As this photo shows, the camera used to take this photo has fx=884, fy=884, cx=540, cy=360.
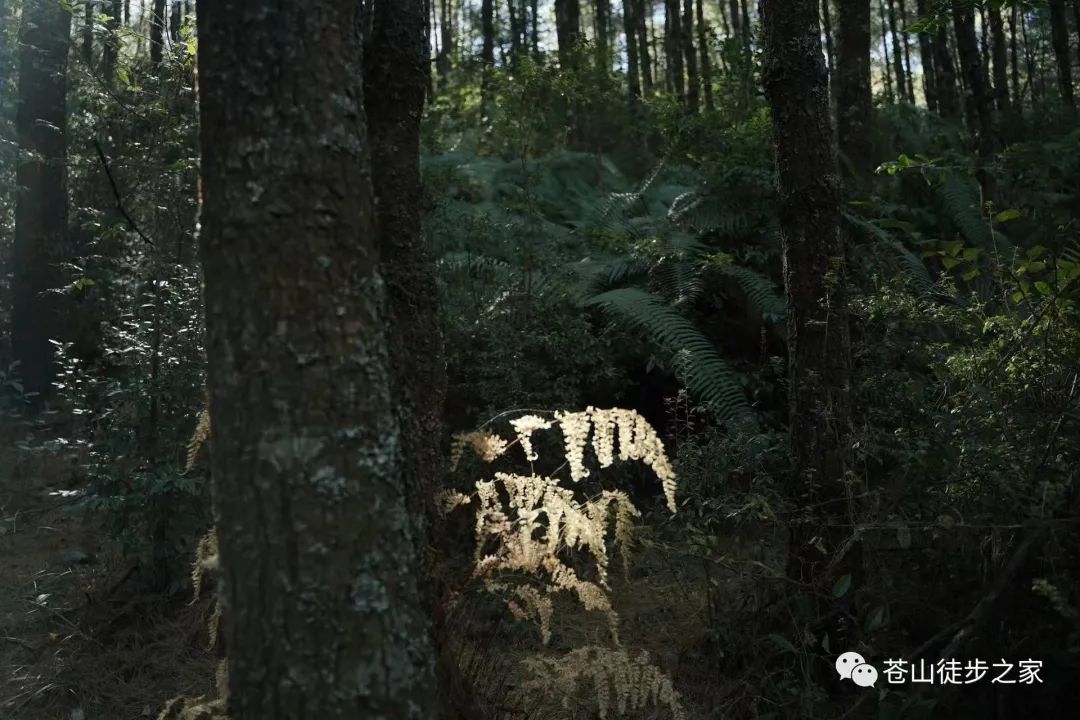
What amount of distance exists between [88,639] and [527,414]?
8.15 feet

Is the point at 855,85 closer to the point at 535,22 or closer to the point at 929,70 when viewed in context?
the point at 535,22

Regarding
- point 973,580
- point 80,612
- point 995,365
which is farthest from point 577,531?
point 80,612

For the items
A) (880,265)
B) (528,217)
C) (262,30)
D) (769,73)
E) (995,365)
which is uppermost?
(528,217)

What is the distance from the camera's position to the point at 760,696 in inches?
125

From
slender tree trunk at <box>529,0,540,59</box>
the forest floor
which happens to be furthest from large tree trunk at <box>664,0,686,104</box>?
the forest floor

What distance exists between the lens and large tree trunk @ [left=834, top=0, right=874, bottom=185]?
24.8 ft

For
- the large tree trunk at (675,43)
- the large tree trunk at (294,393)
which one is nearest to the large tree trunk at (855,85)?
the large tree trunk at (294,393)

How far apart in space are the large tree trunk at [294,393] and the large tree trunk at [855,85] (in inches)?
261

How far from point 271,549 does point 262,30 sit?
37.1 inches

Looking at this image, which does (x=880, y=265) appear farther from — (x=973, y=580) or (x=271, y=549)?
(x=271, y=549)

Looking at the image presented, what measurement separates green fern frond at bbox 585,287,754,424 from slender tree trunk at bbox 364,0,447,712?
2.76 m

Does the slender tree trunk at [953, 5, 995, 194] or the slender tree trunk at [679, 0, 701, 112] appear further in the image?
the slender tree trunk at [679, 0, 701, 112]

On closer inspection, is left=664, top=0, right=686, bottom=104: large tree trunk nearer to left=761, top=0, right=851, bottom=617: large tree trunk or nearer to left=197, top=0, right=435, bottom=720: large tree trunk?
left=761, top=0, right=851, bottom=617: large tree trunk

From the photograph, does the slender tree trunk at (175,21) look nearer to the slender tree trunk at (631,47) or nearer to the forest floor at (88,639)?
the forest floor at (88,639)
